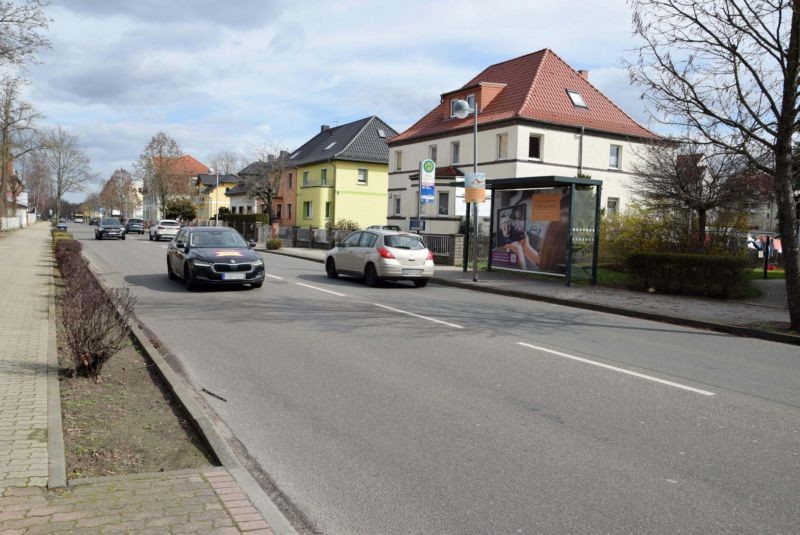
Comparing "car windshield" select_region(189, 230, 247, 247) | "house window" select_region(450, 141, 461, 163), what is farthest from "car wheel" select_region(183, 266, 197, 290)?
"house window" select_region(450, 141, 461, 163)

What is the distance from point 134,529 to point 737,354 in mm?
8337

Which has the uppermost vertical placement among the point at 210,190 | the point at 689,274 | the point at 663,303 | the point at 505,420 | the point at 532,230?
the point at 210,190

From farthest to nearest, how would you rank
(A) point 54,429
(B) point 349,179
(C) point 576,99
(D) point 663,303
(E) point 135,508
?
(B) point 349,179
(C) point 576,99
(D) point 663,303
(A) point 54,429
(E) point 135,508

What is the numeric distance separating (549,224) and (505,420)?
14166 millimetres

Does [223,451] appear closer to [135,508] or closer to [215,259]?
[135,508]

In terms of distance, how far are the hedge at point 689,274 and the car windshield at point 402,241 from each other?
18.4 feet

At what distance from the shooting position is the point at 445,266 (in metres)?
25.4

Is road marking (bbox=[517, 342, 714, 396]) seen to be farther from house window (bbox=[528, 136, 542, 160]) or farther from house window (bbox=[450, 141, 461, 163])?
house window (bbox=[450, 141, 461, 163])

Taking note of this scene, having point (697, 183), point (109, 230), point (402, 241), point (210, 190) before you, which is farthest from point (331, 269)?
point (210, 190)

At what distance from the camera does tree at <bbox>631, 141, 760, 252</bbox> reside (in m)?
19.0

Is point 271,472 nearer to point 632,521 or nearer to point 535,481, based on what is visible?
point 535,481

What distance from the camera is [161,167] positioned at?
254 feet

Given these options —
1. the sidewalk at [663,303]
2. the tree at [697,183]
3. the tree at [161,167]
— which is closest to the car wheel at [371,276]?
the sidewalk at [663,303]

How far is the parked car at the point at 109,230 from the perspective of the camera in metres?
46.1
